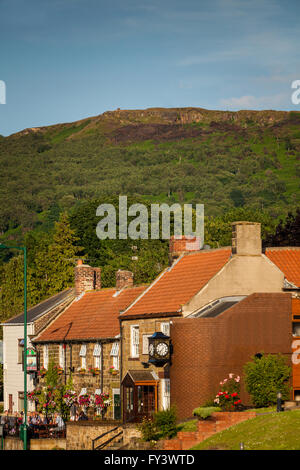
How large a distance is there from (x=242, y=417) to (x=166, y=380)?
Result: 8.84m

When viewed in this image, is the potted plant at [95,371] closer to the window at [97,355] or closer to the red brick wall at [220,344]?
the window at [97,355]

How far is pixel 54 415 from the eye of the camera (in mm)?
60375

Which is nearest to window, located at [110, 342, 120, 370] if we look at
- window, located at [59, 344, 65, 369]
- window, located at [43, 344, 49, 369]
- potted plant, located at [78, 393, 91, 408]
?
potted plant, located at [78, 393, 91, 408]

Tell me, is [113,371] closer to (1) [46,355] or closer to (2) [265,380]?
(1) [46,355]

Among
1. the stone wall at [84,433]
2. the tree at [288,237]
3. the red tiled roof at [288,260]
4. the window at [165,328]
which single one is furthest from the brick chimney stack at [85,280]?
the tree at [288,237]

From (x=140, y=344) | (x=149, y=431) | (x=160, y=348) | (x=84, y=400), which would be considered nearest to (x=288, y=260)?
(x=140, y=344)

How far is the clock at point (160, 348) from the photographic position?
48125 millimetres

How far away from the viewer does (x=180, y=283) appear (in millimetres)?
54156

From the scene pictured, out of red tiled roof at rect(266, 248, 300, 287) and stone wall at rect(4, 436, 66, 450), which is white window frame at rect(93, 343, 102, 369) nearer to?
stone wall at rect(4, 436, 66, 450)

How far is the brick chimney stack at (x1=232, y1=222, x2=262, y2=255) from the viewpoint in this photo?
5203 cm

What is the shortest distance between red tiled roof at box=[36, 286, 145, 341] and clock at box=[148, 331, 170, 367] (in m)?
9.19
